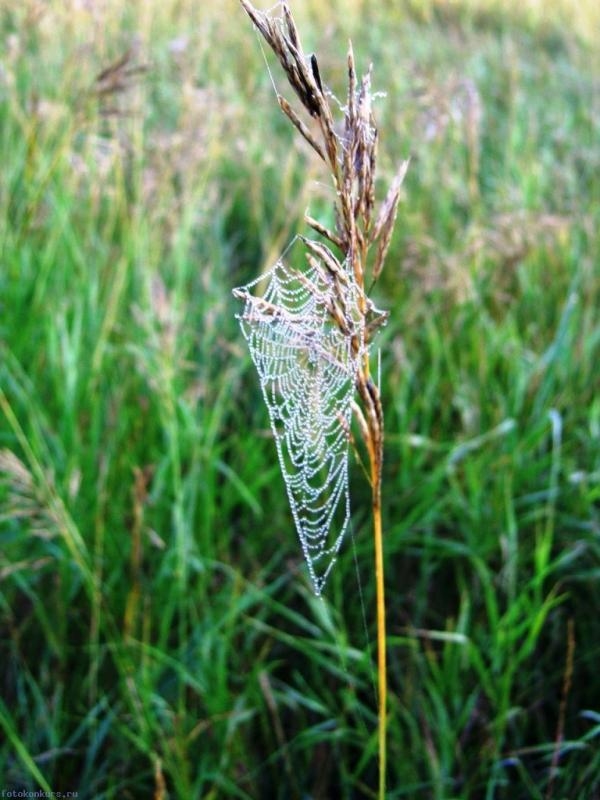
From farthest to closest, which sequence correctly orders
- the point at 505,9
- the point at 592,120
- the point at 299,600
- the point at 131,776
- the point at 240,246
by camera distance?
1. the point at 505,9
2. the point at 592,120
3. the point at 240,246
4. the point at 299,600
5. the point at 131,776

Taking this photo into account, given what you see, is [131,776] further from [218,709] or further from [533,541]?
[533,541]

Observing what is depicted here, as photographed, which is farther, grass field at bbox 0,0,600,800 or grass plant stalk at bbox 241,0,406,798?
grass field at bbox 0,0,600,800

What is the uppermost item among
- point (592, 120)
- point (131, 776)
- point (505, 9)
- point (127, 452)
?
point (505, 9)

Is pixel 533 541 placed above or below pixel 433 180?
below

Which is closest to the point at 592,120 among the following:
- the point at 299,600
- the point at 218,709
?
the point at 299,600

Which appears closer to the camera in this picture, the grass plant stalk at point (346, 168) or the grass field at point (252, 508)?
the grass plant stalk at point (346, 168)

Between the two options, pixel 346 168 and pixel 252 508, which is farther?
pixel 252 508

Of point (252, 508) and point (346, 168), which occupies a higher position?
point (346, 168)

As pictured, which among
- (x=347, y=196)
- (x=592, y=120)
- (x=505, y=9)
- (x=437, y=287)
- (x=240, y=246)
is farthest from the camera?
(x=505, y=9)
